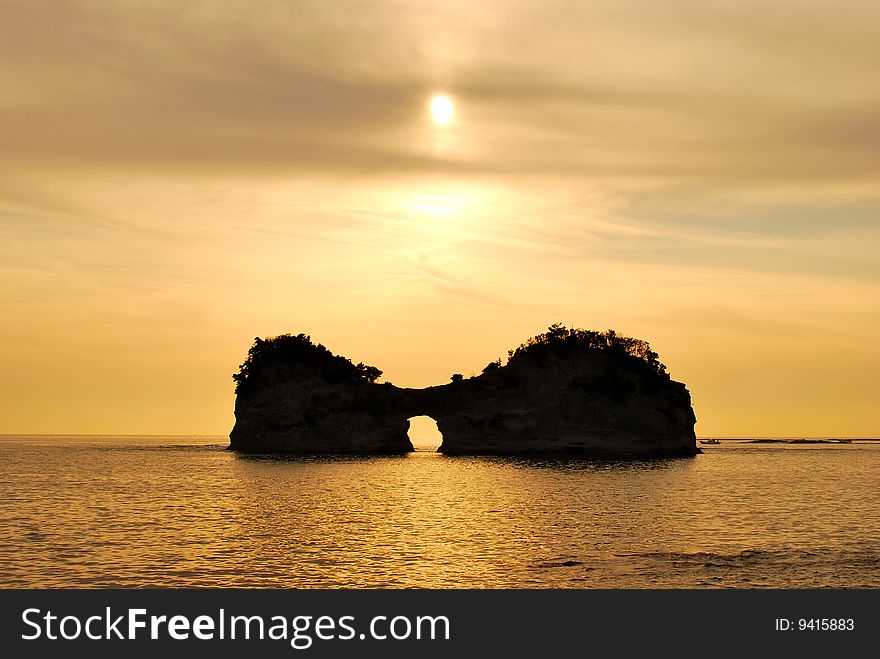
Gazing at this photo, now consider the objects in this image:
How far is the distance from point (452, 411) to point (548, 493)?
83.3 m

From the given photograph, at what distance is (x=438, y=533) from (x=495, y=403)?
108 meters

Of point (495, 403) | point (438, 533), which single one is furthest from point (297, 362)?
point (438, 533)

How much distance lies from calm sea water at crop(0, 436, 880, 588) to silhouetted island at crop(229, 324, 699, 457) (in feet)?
190

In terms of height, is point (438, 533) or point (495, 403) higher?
point (495, 403)

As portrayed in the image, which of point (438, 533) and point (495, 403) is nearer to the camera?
point (438, 533)

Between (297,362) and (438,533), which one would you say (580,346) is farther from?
(438,533)

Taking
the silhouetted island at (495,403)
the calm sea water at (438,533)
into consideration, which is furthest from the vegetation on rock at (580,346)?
the calm sea water at (438,533)

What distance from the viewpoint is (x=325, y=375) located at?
169 m

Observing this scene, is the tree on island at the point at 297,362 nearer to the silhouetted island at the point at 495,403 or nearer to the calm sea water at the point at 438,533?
the silhouetted island at the point at 495,403

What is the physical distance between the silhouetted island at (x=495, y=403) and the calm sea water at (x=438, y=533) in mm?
57923

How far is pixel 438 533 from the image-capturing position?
50031 mm

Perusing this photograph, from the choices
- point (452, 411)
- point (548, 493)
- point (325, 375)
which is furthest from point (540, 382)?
point (548, 493)

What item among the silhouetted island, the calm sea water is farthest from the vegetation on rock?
the calm sea water
